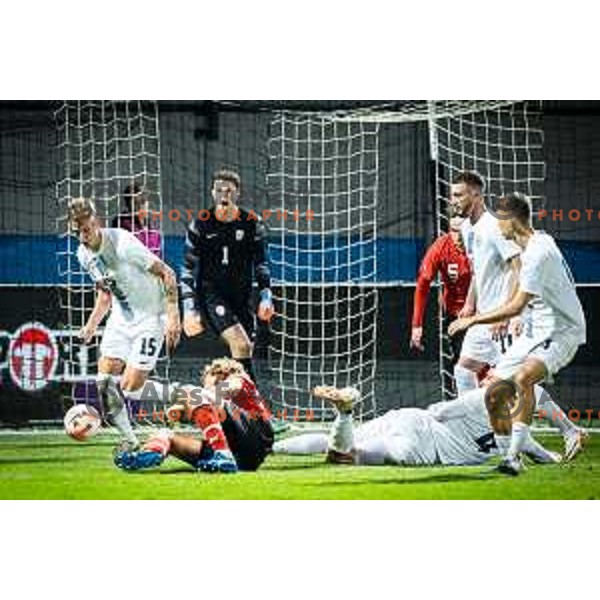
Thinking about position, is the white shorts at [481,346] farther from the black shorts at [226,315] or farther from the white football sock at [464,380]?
the black shorts at [226,315]

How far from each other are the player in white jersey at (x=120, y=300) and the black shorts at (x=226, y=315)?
171 millimetres

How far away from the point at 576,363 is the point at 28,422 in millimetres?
2404

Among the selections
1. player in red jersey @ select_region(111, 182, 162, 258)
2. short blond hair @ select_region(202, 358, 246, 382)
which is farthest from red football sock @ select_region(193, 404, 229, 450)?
player in red jersey @ select_region(111, 182, 162, 258)

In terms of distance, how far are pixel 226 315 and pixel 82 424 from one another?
2.61 ft

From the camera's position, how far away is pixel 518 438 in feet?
19.4

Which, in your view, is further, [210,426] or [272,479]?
[210,426]

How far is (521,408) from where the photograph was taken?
19.5 feet

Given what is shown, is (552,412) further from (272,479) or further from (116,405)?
(116,405)

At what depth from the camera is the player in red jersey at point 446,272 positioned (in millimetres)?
5984

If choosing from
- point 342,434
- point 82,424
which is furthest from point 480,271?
point 82,424

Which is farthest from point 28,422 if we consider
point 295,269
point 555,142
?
point 555,142

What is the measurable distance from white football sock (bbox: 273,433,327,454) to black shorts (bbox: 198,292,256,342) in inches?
18.7

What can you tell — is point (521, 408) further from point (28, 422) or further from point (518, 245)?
point (28, 422)

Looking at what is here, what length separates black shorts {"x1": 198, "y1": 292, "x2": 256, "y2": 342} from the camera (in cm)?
600
